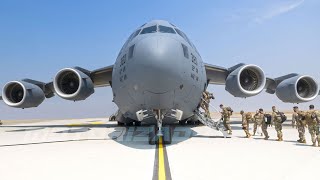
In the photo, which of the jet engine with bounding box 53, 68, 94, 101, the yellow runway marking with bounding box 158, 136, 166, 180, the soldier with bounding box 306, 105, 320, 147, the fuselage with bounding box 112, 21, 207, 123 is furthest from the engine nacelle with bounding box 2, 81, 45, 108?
the soldier with bounding box 306, 105, 320, 147

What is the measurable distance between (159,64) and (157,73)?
0.23 meters

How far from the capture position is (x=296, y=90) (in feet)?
44.7

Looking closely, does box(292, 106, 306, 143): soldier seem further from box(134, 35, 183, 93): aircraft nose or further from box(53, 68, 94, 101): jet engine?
box(53, 68, 94, 101): jet engine

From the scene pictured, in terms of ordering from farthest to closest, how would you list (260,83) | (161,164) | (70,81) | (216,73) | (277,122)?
1. (216,73)
2. (70,81)
3. (260,83)
4. (277,122)
5. (161,164)

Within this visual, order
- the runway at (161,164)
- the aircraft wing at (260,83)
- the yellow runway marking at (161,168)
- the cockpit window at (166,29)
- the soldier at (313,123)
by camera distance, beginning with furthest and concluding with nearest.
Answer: the aircraft wing at (260,83), the cockpit window at (166,29), the soldier at (313,123), the runway at (161,164), the yellow runway marking at (161,168)

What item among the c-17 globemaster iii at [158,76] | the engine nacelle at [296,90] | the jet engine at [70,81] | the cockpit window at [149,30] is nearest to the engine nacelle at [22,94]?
the jet engine at [70,81]

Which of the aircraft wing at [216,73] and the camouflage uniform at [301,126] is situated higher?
the aircraft wing at [216,73]

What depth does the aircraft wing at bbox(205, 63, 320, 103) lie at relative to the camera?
12.7 m

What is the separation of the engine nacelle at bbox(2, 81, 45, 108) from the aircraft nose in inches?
360

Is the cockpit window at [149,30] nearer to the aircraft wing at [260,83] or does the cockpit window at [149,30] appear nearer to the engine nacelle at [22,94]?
the aircraft wing at [260,83]

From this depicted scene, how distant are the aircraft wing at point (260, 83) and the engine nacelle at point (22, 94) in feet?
29.5

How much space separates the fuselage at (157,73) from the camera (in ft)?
24.0

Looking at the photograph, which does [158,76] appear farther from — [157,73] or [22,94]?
[22,94]

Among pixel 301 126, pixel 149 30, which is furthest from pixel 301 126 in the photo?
pixel 149 30
